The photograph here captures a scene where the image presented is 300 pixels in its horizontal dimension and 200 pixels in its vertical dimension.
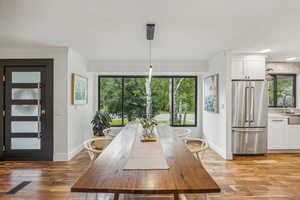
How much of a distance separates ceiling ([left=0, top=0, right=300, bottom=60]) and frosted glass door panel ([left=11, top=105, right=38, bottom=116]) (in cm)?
124

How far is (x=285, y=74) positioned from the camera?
5352 millimetres

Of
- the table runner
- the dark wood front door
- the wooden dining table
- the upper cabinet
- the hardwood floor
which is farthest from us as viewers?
the upper cabinet

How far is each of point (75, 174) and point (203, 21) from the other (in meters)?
3.12

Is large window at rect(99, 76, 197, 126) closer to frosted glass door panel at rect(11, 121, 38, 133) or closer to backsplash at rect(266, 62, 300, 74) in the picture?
backsplash at rect(266, 62, 300, 74)

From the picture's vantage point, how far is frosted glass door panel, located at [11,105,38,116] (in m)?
4.07

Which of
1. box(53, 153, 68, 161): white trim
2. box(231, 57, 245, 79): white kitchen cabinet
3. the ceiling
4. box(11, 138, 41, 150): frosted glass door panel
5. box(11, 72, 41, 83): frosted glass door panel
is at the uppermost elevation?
the ceiling

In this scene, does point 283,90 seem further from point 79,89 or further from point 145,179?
point 145,179

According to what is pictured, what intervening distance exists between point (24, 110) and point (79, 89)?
1190mm

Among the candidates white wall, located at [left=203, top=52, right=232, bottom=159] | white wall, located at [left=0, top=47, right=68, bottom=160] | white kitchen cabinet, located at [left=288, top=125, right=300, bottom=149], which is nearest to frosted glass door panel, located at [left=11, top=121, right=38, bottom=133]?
white wall, located at [left=0, top=47, right=68, bottom=160]

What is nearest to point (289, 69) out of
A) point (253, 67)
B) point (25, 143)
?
point (253, 67)

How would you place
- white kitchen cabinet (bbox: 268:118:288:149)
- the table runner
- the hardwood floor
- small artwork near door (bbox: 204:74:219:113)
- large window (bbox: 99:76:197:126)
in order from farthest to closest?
large window (bbox: 99:76:197:126) → small artwork near door (bbox: 204:74:219:113) → white kitchen cabinet (bbox: 268:118:288:149) → the hardwood floor → the table runner

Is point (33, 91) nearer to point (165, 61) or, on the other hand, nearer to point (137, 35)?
point (137, 35)

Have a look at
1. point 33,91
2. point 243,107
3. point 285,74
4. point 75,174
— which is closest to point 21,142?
point 33,91

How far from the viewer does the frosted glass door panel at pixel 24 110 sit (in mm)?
4066
